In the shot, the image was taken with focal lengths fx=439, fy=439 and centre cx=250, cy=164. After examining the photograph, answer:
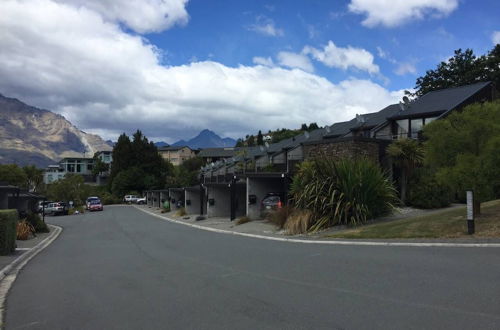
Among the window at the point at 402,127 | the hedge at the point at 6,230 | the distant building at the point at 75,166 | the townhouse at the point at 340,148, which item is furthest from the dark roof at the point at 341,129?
the distant building at the point at 75,166

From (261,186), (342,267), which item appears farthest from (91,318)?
(261,186)

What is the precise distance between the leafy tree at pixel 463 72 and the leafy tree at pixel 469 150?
3613 cm

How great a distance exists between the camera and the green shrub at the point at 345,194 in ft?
58.5

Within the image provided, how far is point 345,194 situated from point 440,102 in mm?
20679

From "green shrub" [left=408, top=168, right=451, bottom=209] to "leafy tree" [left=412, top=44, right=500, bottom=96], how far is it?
29281mm

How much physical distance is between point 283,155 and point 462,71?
2327 centimetres

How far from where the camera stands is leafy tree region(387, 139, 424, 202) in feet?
72.0

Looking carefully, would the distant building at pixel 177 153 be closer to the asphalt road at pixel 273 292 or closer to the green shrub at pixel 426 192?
Result: the green shrub at pixel 426 192

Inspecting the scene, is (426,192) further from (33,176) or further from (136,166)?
(33,176)

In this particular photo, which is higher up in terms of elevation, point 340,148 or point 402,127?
point 402,127

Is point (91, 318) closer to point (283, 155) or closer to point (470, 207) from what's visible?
point (470, 207)

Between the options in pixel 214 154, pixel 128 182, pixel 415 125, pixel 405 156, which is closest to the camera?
pixel 405 156

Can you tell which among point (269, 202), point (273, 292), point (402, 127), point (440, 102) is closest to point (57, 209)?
point (269, 202)

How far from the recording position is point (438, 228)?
1382cm
